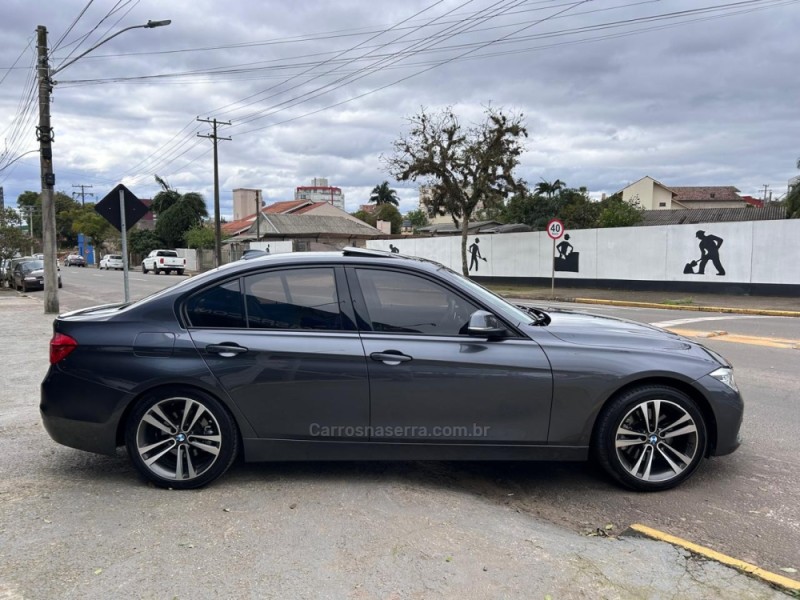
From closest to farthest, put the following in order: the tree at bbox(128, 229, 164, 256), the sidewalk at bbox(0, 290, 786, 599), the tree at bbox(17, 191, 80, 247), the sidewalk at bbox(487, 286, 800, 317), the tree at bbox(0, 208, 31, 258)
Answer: the sidewalk at bbox(0, 290, 786, 599) < the sidewalk at bbox(487, 286, 800, 317) < the tree at bbox(0, 208, 31, 258) < the tree at bbox(128, 229, 164, 256) < the tree at bbox(17, 191, 80, 247)

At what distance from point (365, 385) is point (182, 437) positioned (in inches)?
48.6

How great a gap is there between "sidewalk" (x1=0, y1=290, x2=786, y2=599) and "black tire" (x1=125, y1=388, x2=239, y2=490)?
114 mm

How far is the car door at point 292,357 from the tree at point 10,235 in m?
30.2

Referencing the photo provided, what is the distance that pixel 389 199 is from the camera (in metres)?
112

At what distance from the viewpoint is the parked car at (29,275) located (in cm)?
2659

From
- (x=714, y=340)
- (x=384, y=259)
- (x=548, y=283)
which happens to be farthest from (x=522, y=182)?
(x=384, y=259)

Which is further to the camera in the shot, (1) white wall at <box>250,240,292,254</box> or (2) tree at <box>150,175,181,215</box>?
(2) tree at <box>150,175,181,215</box>

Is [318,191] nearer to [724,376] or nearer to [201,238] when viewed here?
[201,238]

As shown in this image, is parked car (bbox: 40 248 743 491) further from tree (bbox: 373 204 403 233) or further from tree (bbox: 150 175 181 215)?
tree (bbox: 373 204 403 233)

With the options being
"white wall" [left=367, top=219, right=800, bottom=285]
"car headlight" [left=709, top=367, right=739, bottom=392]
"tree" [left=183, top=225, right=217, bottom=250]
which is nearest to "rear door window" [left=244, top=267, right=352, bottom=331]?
"car headlight" [left=709, top=367, right=739, bottom=392]

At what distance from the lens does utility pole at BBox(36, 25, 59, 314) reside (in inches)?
619

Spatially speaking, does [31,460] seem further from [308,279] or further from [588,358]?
[588,358]

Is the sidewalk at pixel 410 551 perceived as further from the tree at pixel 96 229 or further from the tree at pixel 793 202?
the tree at pixel 96 229

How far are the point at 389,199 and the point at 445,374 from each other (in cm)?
11027
